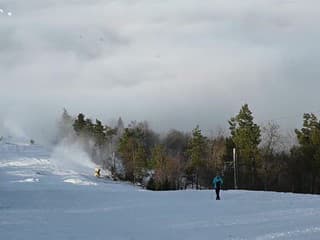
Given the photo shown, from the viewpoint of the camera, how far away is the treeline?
7950 centimetres

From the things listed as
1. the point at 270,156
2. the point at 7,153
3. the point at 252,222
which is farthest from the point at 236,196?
the point at 7,153

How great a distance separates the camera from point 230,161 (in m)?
87.1

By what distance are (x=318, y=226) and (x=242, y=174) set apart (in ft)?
211

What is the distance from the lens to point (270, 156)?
86250 mm

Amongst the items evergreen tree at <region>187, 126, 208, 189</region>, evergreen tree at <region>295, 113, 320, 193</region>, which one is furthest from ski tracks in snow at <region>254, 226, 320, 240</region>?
evergreen tree at <region>187, 126, 208, 189</region>

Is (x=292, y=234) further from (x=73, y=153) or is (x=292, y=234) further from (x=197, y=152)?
(x=73, y=153)

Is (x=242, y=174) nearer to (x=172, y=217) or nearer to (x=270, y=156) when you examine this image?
(x=270, y=156)

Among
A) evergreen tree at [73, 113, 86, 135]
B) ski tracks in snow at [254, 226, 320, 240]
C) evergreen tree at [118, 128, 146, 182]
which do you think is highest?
evergreen tree at [73, 113, 86, 135]

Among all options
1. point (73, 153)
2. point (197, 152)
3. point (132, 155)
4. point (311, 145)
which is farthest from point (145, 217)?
point (73, 153)

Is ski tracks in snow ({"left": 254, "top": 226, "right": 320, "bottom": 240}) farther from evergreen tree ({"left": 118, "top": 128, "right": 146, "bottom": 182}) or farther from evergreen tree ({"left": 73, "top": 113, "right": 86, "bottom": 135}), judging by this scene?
evergreen tree ({"left": 73, "top": 113, "right": 86, "bottom": 135})

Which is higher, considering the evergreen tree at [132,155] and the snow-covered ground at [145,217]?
the evergreen tree at [132,155]

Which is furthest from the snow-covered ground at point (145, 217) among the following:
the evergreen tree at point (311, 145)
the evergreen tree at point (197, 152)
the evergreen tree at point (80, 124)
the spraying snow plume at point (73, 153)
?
the evergreen tree at point (80, 124)

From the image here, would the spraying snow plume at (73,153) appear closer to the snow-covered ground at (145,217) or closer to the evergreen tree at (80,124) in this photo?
the evergreen tree at (80,124)

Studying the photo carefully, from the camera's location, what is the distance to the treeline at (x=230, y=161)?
79500mm
